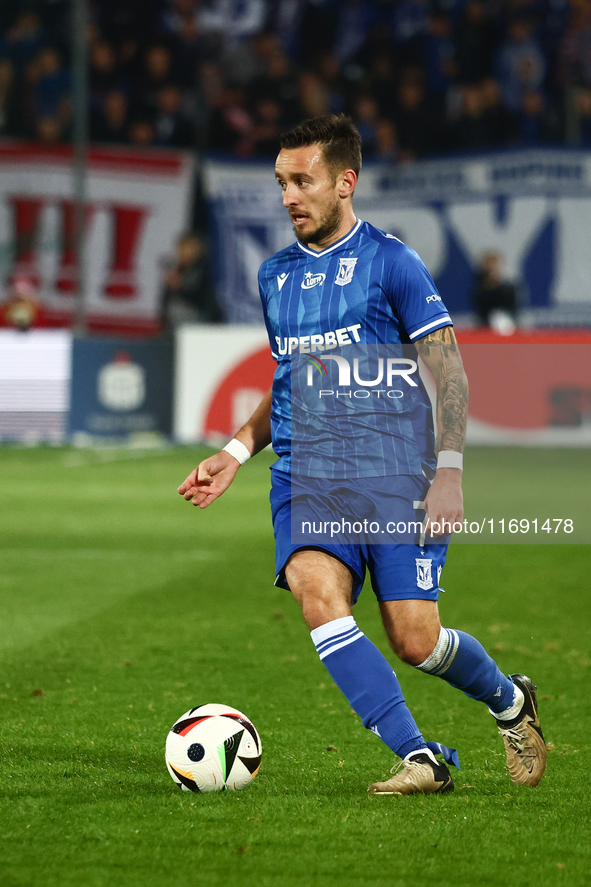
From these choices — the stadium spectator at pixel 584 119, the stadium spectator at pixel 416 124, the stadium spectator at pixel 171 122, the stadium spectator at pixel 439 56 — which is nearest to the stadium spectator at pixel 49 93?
the stadium spectator at pixel 171 122

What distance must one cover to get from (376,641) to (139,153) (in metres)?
13.9

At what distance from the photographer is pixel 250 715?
466cm

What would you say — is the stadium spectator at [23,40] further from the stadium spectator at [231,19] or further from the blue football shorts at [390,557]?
the blue football shorts at [390,557]

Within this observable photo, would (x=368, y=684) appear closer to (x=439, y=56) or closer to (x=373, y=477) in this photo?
(x=373, y=477)

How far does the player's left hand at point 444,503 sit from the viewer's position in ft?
11.5

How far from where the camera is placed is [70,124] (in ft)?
60.1

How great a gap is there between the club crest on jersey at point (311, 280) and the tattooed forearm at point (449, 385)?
0.35 m

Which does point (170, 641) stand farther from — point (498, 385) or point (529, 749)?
point (498, 385)

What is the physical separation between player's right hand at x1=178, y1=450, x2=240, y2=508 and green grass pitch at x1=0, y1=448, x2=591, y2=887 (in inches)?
33.6

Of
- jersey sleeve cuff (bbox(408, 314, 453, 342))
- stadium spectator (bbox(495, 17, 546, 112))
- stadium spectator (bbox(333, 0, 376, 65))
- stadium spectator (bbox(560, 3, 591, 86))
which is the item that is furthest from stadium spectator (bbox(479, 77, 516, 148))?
jersey sleeve cuff (bbox(408, 314, 453, 342))

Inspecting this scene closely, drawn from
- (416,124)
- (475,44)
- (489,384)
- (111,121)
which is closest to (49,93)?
(111,121)

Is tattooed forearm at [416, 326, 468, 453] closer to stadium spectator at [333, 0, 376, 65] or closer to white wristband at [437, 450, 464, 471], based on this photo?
white wristband at [437, 450, 464, 471]

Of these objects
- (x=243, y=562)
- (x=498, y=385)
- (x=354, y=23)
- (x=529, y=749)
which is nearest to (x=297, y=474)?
(x=529, y=749)

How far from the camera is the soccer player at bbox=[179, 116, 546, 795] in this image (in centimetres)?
359
